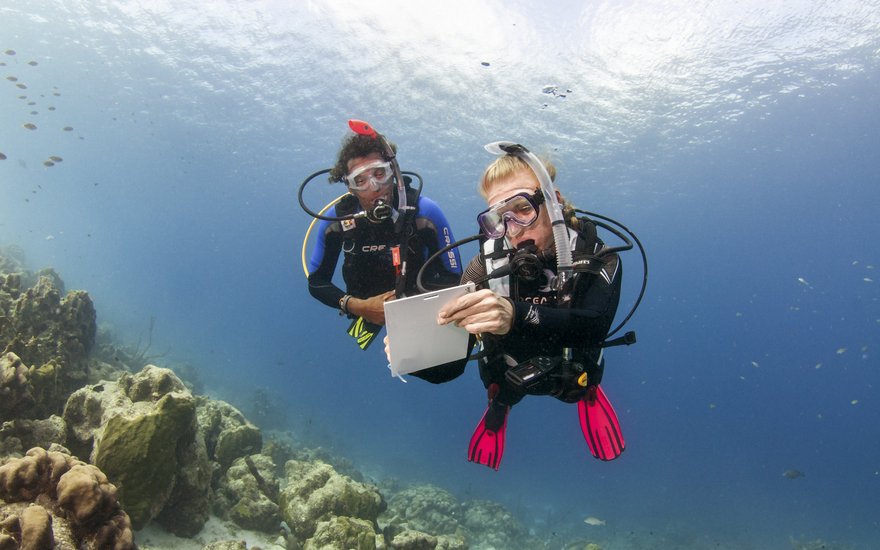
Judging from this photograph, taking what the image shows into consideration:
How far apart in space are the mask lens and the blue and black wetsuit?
5.82 feet

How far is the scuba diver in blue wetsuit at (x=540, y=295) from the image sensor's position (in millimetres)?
2410

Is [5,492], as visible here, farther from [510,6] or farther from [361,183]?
[510,6]

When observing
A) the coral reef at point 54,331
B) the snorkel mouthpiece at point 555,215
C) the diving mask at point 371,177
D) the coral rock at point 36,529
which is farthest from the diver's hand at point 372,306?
the coral reef at point 54,331

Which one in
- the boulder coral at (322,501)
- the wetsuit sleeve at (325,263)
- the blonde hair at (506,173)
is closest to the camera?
the blonde hair at (506,173)

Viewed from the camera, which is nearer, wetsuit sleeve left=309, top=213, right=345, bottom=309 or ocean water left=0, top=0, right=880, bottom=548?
wetsuit sleeve left=309, top=213, right=345, bottom=309

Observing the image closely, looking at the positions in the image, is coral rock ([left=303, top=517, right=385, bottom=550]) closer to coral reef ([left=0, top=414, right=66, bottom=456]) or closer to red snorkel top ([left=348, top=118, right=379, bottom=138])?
coral reef ([left=0, top=414, right=66, bottom=456])

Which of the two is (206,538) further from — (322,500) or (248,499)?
(322,500)

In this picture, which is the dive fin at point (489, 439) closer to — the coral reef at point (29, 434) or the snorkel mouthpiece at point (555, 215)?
the snorkel mouthpiece at point (555, 215)

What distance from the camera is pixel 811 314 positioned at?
94250mm

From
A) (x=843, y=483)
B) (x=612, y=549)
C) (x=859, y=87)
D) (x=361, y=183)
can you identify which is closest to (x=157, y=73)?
(x=361, y=183)

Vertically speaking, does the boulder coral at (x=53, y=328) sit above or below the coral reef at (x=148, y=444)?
above

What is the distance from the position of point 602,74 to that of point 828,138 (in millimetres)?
18219

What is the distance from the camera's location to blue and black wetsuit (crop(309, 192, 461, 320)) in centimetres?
500

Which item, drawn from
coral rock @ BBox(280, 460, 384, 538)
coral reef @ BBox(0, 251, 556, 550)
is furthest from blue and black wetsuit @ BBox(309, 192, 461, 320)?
coral rock @ BBox(280, 460, 384, 538)
